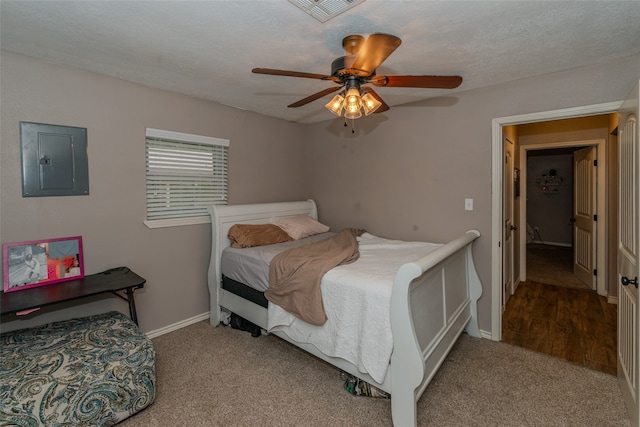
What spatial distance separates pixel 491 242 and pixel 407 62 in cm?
182

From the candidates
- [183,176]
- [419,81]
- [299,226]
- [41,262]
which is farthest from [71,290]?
[419,81]

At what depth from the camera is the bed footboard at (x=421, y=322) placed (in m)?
1.71

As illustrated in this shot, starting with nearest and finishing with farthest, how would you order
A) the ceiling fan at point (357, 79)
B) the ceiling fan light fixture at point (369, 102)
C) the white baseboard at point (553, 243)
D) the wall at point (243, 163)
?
1. the ceiling fan at point (357, 79)
2. the ceiling fan light fixture at point (369, 102)
3. the wall at point (243, 163)
4. the white baseboard at point (553, 243)

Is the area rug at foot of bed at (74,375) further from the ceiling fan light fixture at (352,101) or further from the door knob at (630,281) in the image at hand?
the door knob at (630,281)

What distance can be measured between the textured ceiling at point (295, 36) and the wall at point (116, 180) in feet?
0.65

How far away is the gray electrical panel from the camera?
2.21m

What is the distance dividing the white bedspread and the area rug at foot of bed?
1.00 metres

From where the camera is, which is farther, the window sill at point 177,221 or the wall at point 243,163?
the window sill at point 177,221

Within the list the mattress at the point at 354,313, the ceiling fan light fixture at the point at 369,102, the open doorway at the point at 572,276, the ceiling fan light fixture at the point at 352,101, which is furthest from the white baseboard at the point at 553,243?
the ceiling fan light fixture at the point at 352,101

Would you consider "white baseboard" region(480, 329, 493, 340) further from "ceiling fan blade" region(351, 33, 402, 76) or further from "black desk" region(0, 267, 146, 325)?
"black desk" region(0, 267, 146, 325)

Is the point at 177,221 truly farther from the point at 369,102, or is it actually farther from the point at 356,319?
the point at 369,102

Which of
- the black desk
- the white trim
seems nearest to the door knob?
the black desk

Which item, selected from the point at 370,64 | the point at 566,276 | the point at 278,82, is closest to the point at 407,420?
the point at 370,64

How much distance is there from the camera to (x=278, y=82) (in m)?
2.70
